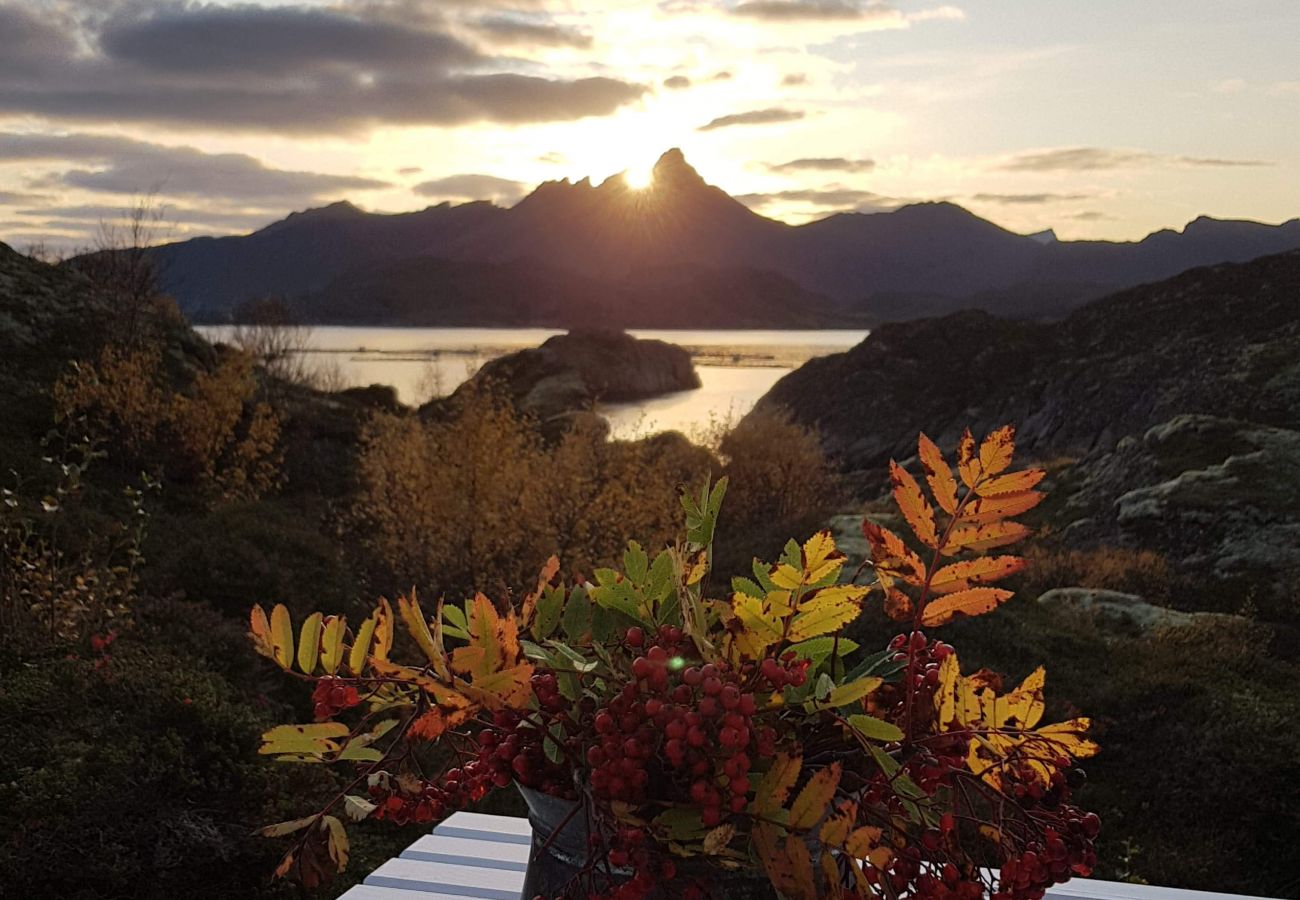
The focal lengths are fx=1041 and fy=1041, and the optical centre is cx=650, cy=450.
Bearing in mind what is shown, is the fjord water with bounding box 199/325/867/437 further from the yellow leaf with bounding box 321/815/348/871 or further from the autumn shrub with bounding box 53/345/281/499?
the yellow leaf with bounding box 321/815/348/871

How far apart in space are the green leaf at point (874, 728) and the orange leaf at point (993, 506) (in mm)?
219

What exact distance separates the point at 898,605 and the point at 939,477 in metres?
0.14

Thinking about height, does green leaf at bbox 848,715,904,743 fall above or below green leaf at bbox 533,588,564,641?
below

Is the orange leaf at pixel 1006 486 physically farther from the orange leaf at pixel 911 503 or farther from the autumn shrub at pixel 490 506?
the autumn shrub at pixel 490 506

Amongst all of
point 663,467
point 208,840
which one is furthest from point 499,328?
point 208,840

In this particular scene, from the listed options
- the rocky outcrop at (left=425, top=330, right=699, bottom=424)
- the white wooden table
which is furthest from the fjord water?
the white wooden table

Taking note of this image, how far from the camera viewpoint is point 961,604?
949 millimetres

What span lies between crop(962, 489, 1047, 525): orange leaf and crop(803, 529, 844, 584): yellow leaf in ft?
0.43

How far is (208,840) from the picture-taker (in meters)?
3.71

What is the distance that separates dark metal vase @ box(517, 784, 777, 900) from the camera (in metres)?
0.93

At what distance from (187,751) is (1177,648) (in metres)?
5.95

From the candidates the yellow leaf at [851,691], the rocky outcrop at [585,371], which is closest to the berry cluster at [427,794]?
the yellow leaf at [851,691]

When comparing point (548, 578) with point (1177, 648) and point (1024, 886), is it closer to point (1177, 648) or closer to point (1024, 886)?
point (1024, 886)

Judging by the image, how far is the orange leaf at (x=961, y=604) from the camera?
0.93 metres
